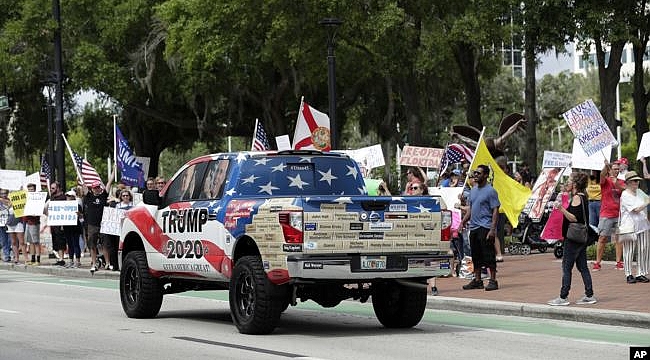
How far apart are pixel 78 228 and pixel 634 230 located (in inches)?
578

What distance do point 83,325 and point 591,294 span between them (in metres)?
6.65

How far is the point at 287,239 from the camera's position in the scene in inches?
550

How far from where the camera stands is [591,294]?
17016 mm

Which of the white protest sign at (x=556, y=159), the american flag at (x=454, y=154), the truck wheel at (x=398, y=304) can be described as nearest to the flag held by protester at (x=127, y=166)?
the american flag at (x=454, y=154)

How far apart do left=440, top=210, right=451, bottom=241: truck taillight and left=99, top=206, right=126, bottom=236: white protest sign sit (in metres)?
13.3

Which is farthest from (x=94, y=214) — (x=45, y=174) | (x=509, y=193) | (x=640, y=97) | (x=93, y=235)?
(x=45, y=174)

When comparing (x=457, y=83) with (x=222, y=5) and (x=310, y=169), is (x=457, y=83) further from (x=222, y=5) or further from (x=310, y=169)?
(x=310, y=169)

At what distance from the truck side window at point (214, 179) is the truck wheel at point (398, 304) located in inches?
90.1

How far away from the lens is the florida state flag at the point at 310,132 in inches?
1083

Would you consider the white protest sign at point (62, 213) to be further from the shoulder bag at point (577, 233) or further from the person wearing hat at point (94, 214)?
the shoulder bag at point (577, 233)

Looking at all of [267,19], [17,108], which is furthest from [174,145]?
[267,19]

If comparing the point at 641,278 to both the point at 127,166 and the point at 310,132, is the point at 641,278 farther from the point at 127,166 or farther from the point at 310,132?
the point at 127,166

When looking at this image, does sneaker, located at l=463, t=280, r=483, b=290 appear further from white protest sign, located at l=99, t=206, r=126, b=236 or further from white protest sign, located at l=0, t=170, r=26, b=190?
white protest sign, located at l=0, t=170, r=26, b=190

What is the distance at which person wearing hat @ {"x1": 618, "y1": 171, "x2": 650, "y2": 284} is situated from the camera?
19516 mm
